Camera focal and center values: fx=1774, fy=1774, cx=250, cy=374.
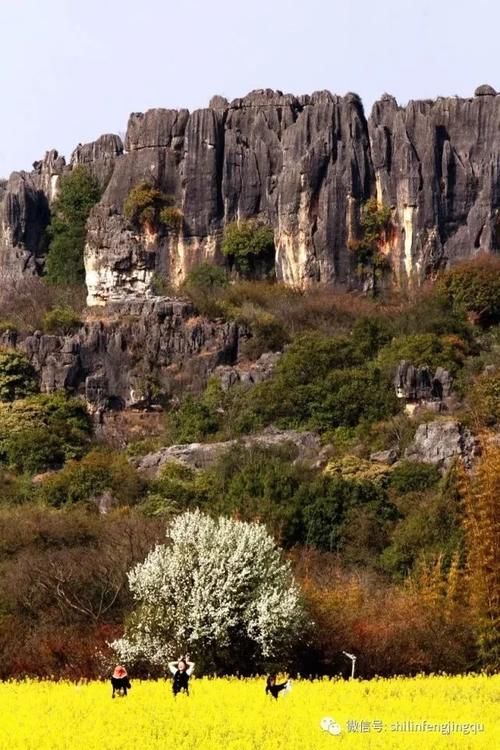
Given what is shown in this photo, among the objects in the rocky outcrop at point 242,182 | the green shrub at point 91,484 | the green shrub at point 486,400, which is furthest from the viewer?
the rocky outcrop at point 242,182

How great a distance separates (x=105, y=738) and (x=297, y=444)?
36.2 m

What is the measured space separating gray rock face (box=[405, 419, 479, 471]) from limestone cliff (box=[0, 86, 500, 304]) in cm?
1649

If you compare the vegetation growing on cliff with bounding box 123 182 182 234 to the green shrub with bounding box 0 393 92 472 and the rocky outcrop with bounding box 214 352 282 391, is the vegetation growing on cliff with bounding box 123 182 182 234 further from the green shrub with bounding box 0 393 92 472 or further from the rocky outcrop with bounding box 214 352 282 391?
the green shrub with bounding box 0 393 92 472

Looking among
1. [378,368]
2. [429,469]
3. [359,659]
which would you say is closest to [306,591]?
[359,659]

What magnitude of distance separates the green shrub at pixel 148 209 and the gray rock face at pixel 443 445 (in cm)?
2162

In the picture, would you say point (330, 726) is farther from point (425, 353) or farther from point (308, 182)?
point (308, 182)

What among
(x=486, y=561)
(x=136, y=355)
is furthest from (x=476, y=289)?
(x=486, y=561)

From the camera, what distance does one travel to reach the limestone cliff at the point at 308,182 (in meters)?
71.2

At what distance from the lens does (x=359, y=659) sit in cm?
3378

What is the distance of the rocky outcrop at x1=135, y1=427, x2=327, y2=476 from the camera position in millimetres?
56844

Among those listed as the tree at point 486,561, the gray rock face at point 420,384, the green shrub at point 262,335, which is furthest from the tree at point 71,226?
the tree at point 486,561

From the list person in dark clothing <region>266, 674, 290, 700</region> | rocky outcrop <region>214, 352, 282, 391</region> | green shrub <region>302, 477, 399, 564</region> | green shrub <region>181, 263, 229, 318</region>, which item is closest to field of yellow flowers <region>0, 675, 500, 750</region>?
person in dark clothing <region>266, 674, 290, 700</region>

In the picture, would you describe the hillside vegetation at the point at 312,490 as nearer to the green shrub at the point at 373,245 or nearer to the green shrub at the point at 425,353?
the green shrub at the point at 425,353

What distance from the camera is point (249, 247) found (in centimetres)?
7238
